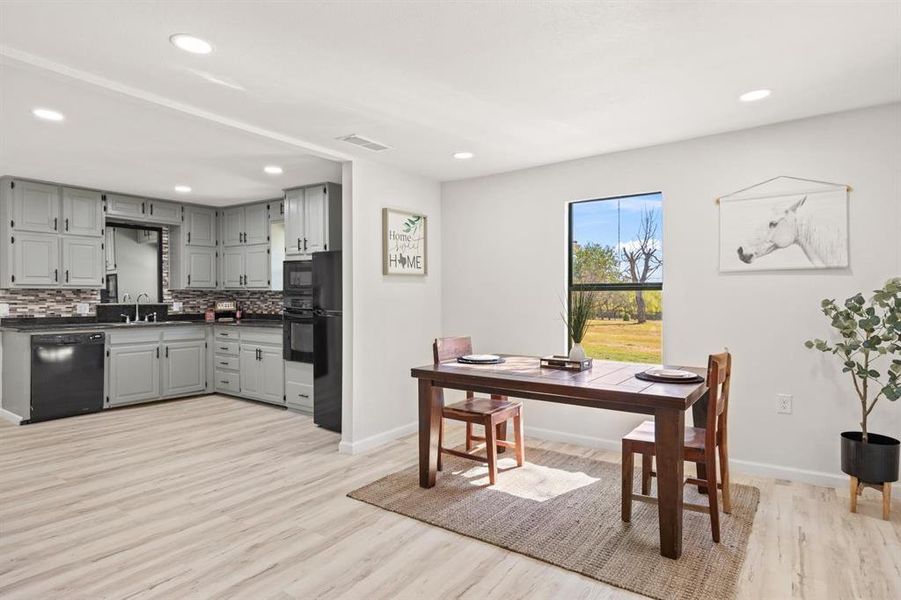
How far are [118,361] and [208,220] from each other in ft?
6.88

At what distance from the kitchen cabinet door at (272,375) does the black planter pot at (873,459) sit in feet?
16.0

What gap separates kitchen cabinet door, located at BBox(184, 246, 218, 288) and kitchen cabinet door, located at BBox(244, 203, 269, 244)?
0.65 m

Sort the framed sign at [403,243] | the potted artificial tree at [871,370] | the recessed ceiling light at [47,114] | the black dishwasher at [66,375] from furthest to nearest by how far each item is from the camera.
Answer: the black dishwasher at [66,375] < the framed sign at [403,243] < the recessed ceiling light at [47,114] < the potted artificial tree at [871,370]

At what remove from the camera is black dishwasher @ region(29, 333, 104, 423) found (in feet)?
15.9

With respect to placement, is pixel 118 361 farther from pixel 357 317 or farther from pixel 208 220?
pixel 357 317

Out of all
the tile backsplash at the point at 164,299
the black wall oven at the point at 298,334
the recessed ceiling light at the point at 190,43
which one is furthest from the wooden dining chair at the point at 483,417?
the tile backsplash at the point at 164,299

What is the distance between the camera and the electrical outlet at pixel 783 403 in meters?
3.37

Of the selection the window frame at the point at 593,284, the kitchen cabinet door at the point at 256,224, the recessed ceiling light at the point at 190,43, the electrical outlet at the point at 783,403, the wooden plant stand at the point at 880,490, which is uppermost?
the recessed ceiling light at the point at 190,43

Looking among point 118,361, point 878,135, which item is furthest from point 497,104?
point 118,361

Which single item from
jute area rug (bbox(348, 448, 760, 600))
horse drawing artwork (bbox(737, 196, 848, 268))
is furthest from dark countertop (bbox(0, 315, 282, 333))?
horse drawing artwork (bbox(737, 196, 848, 268))

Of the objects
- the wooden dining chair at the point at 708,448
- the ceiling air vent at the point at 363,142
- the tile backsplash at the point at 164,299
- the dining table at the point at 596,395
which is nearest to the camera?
the dining table at the point at 596,395

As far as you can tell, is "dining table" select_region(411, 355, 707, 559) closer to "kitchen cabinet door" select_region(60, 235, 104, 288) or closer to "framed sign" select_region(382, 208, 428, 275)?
"framed sign" select_region(382, 208, 428, 275)

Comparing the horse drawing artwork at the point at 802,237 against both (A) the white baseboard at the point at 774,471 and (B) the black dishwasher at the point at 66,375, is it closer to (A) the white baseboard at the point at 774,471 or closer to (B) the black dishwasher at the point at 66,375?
(A) the white baseboard at the point at 774,471

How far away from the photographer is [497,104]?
302 centimetres
